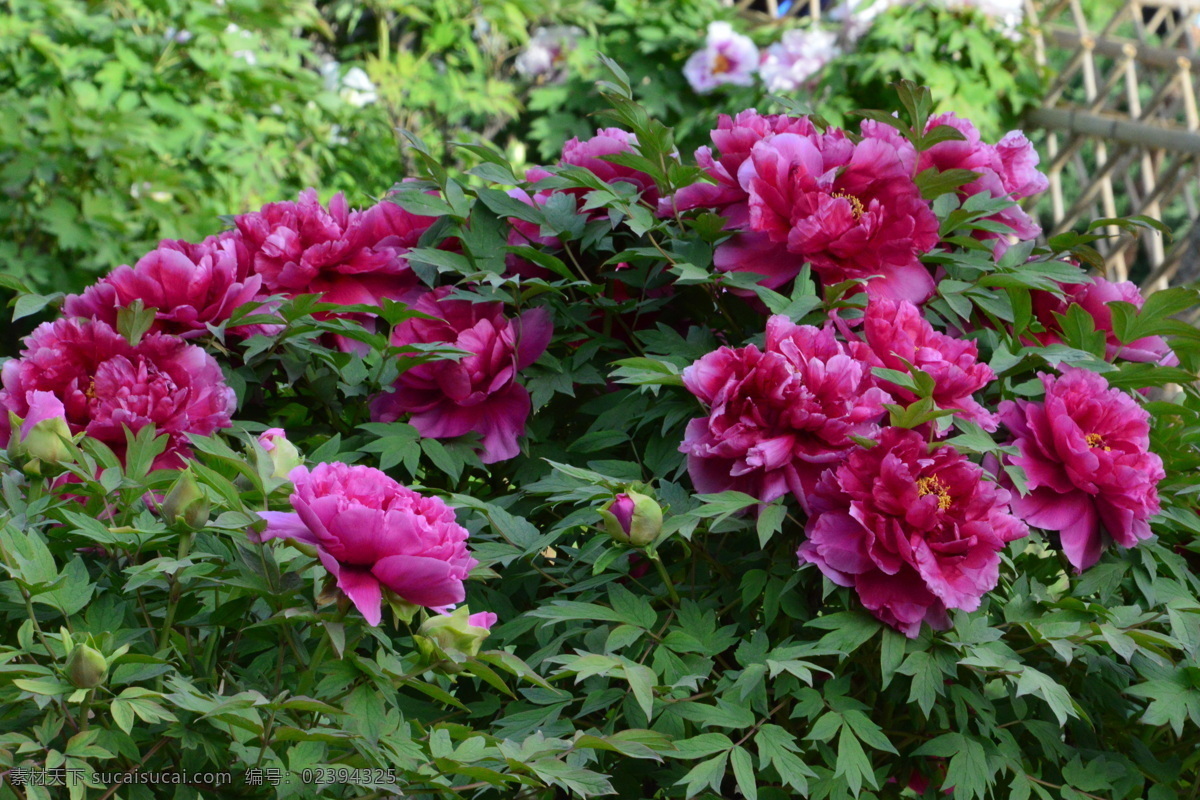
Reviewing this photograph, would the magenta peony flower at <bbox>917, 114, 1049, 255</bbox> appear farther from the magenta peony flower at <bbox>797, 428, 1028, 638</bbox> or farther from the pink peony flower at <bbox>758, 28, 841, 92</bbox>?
the pink peony flower at <bbox>758, 28, 841, 92</bbox>

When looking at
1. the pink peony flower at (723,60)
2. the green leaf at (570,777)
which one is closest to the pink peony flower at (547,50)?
the pink peony flower at (723,60)

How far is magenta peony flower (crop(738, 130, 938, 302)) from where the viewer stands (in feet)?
3.49

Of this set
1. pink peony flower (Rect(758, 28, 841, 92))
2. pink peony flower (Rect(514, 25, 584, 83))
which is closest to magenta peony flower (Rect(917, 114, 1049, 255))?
pink peony flower (Rect(758, 28, 841, 92))

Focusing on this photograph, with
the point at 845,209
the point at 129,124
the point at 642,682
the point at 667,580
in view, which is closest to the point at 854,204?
the point at 845,209

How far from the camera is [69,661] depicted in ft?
2.50

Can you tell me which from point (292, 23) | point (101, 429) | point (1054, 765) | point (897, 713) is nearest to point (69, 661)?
point (101, 429)

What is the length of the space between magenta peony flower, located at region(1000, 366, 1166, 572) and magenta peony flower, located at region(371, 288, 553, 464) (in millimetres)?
A: 452

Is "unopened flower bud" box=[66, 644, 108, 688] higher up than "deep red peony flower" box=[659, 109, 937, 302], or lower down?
lower down

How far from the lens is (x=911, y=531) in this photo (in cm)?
94

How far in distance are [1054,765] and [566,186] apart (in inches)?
26.8

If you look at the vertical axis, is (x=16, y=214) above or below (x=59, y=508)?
below

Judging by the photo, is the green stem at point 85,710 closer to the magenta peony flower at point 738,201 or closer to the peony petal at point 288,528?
the peony petal at point 288,528

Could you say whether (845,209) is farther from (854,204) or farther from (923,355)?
(923,355)

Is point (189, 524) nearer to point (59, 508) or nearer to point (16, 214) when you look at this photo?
point (59, 508)
